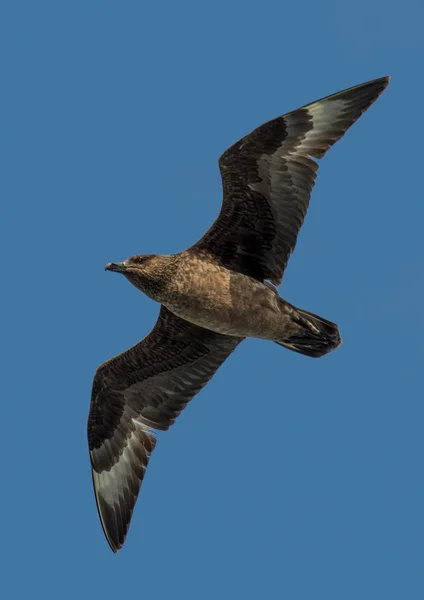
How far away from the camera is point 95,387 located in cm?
1363

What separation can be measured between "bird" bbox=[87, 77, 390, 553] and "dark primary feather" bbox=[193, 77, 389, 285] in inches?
0.4

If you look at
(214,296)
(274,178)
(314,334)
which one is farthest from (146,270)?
(314,334)

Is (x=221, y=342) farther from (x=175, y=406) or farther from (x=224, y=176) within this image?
(x=224, y=176)

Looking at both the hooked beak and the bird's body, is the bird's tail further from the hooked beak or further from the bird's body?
the hooked beak

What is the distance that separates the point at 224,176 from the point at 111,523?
409 cm

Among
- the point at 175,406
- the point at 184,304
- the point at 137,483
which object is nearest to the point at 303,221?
the point at 184,304

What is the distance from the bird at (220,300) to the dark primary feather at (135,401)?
0.04ft

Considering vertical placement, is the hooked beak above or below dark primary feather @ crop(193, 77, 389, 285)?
below

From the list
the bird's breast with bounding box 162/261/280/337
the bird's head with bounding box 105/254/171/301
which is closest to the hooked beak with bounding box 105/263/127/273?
the bird's head with bounding box 105/254/171/301

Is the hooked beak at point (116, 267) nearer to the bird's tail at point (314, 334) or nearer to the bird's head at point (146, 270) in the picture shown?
the bird's head at point (146, 270)

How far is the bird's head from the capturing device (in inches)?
486

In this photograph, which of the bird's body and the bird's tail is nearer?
the bird's body

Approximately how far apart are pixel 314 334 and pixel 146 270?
6.19ft

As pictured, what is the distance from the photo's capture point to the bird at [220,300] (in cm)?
1233
